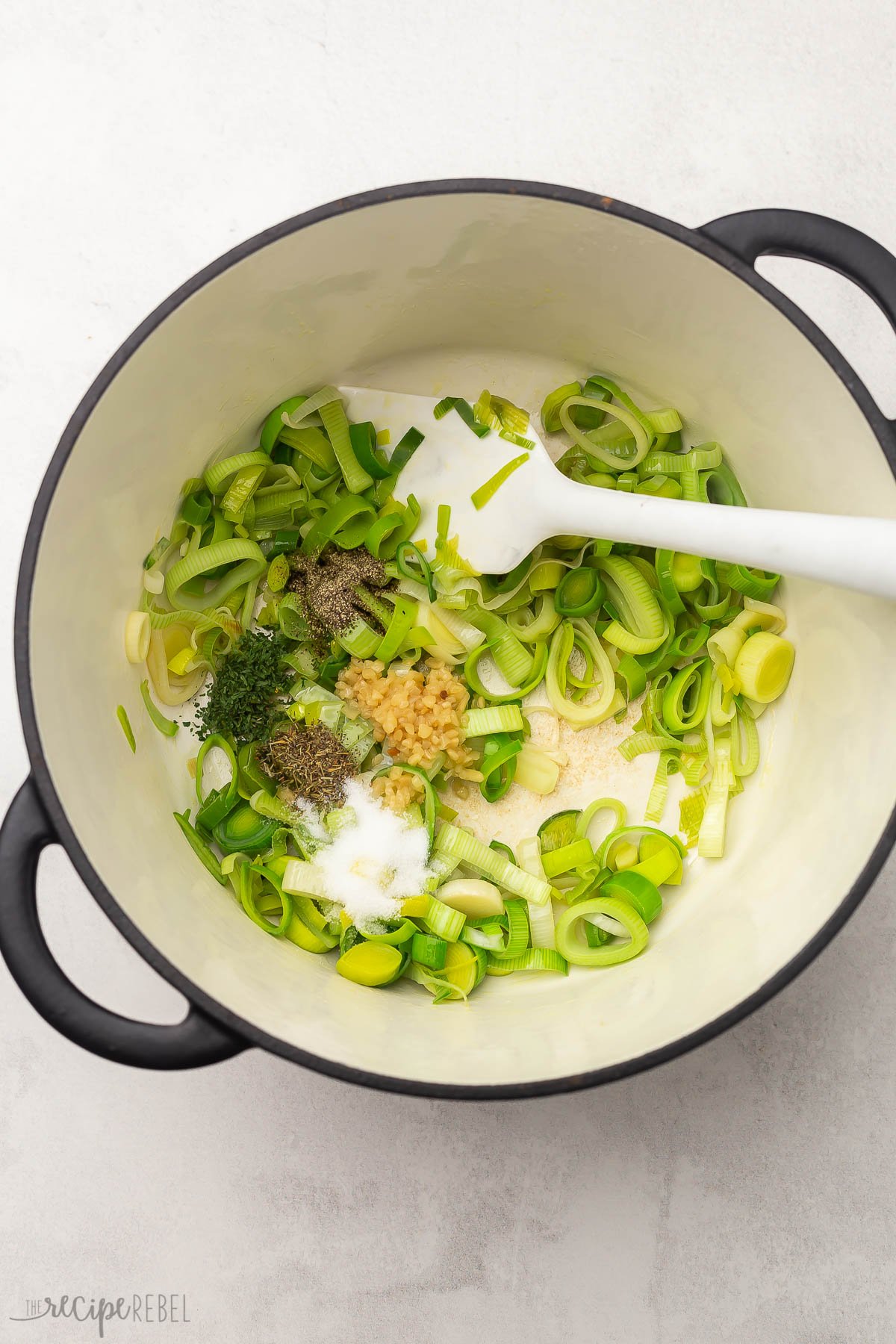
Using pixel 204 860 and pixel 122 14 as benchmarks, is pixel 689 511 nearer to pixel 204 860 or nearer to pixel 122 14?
pixel 204 860

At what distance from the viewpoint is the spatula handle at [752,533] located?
1123mm

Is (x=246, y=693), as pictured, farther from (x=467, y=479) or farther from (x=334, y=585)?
(x=467, y=479)

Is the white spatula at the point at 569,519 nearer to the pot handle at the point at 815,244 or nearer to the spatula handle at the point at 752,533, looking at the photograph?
the spatula handle at the point at 752,533

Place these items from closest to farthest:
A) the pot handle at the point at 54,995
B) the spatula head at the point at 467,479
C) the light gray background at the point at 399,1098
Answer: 1. the pot handle at the point at 54,995
2. the spatula head at the point at 467,479
3. the light gray background at the point at 399,1098

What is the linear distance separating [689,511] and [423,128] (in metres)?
0.87

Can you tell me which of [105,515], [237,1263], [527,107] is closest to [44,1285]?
[237,1263]

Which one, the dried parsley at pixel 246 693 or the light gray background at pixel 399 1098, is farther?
the light gray background at pixel 399 1098

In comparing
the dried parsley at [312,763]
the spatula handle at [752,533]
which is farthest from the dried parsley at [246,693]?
the spatula handle at [752,533]

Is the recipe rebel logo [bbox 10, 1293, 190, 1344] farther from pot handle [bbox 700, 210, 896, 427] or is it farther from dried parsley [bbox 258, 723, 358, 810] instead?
pot handle [bbox 700, 210, 896, 427]

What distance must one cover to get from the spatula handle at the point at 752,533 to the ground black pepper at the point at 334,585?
1.03 feet

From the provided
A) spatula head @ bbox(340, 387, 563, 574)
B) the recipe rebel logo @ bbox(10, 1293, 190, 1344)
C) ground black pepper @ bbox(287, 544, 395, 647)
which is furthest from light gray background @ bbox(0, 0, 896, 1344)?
ground black pepper @ bbox(287, 544, 395, 647)

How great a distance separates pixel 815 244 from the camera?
1157mm

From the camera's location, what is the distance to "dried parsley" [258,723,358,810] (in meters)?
1.45

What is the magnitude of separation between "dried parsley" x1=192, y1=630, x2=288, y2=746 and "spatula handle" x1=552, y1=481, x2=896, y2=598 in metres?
0.51
